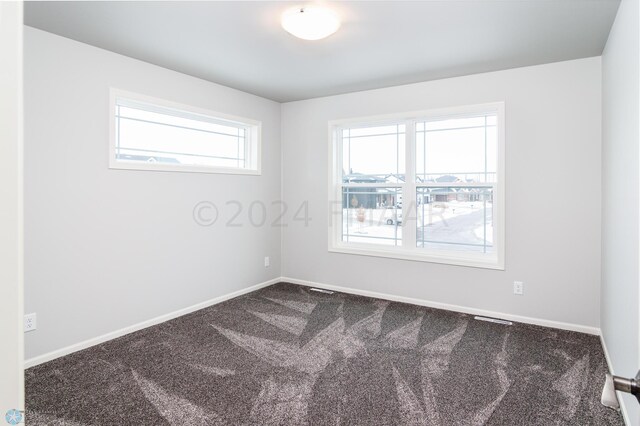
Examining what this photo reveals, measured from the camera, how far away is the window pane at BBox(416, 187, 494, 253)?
12.7ft

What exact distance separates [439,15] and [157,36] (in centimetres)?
210

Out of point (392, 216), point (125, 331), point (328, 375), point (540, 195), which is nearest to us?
point (328, 375)

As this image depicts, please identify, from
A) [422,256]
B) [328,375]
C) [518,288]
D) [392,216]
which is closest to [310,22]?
[328,375]

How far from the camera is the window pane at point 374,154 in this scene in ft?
14.3

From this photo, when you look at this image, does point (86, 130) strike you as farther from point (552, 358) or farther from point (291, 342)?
point (552, 358)

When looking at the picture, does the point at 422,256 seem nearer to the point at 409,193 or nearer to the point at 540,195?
the point at 409,193

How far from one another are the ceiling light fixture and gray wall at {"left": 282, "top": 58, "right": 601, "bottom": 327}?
6.04ft

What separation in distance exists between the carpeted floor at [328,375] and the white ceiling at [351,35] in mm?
2461

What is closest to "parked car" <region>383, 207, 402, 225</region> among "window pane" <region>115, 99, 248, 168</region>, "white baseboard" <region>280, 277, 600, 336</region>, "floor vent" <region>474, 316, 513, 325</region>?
"white baseboard" <region>280, 277, 600, 336</region>

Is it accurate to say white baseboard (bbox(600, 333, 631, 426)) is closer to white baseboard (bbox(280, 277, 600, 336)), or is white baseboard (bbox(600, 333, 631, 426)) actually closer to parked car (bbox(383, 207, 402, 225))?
white baseboard (bbox(280, 277, 600, 336))

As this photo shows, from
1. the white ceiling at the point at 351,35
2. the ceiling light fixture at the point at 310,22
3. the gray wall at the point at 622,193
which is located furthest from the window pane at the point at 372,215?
the ceiling light fixture at the point at 310,22

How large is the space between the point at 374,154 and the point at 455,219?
1.24 meters

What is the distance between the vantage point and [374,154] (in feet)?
14.9

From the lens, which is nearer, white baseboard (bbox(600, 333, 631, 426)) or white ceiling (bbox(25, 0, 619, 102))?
white baseboard (bbox(600, 333, 631, 426))
